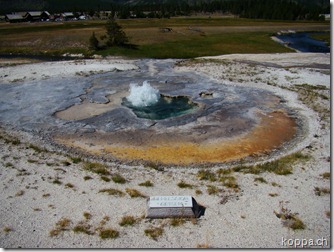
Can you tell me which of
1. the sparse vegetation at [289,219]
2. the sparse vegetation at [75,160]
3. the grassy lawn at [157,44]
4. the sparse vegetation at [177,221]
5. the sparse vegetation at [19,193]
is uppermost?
the grassy lawn at [157,44]

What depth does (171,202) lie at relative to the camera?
50.3 feet

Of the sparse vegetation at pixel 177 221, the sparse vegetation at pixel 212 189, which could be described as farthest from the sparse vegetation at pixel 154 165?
the sparse vegetation at pixel 177 221

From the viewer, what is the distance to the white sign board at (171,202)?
49.5ft

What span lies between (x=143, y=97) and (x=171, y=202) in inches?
787

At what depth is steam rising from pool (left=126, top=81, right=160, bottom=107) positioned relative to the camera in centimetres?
3334

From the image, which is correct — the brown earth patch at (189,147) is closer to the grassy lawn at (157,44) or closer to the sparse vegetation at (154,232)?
the sparse vegetation at (154,232)

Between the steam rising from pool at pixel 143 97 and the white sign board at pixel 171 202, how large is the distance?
18.3 meters

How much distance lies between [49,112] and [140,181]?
16184 mm

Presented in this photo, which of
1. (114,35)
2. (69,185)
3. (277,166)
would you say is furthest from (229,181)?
(114,35)

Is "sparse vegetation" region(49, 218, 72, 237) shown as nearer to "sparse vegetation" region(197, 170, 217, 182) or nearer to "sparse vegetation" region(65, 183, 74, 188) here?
"sparse vegetation" region(65, 183, 74, 188)

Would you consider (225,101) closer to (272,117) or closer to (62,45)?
(272,117)

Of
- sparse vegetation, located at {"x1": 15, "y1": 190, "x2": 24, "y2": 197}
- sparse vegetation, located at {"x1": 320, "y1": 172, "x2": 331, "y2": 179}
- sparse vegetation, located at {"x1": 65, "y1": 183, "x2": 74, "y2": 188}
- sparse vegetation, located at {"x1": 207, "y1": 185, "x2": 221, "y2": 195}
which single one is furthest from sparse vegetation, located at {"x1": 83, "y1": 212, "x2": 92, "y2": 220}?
sparse vegetation, located at {"x1": 320, "y1": 172, "x2": 331, "y2": 179}

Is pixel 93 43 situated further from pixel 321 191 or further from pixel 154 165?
pixel 321 191

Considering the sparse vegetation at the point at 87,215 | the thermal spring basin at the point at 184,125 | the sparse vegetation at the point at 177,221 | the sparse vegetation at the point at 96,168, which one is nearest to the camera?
the sparse vegetation at the point at 177,221
